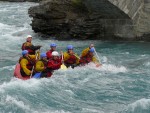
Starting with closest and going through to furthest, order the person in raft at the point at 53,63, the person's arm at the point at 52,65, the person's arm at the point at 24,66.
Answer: the person's arm at the point at 24,66
the person in raft at the point at 53,63
the person's arm at the point at 52,65

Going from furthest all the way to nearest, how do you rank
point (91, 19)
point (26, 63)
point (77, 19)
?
point (77, 19) < point (91, 19) < point (26, 63)

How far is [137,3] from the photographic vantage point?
23.7 metres

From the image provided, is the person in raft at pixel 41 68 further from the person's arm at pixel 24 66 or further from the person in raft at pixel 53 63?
the person's arm at pixel 24 66

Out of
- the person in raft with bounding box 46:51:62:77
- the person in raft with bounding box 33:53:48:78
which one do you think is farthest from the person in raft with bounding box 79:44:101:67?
the person in raft with bounding box 33:53:48:78

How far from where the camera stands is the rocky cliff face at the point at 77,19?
80.8ft

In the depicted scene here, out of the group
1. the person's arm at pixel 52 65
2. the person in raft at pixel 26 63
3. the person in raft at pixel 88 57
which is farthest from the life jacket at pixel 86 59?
the person in raft at pixel 26 63

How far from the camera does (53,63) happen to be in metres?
18.0

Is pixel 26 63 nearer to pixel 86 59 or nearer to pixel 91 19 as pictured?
pixel 86 59

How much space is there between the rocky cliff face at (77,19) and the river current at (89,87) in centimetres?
206

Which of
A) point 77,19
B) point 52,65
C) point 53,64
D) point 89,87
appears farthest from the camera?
point 77,19

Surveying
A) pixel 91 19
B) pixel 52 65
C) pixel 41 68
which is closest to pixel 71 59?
pixel 52 65

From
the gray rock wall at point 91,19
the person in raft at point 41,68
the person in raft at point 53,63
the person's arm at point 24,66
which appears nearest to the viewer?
the person's arm at point 24,66

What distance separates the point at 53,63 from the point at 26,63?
1.22 m

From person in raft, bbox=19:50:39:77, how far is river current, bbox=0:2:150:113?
467 millimetres
